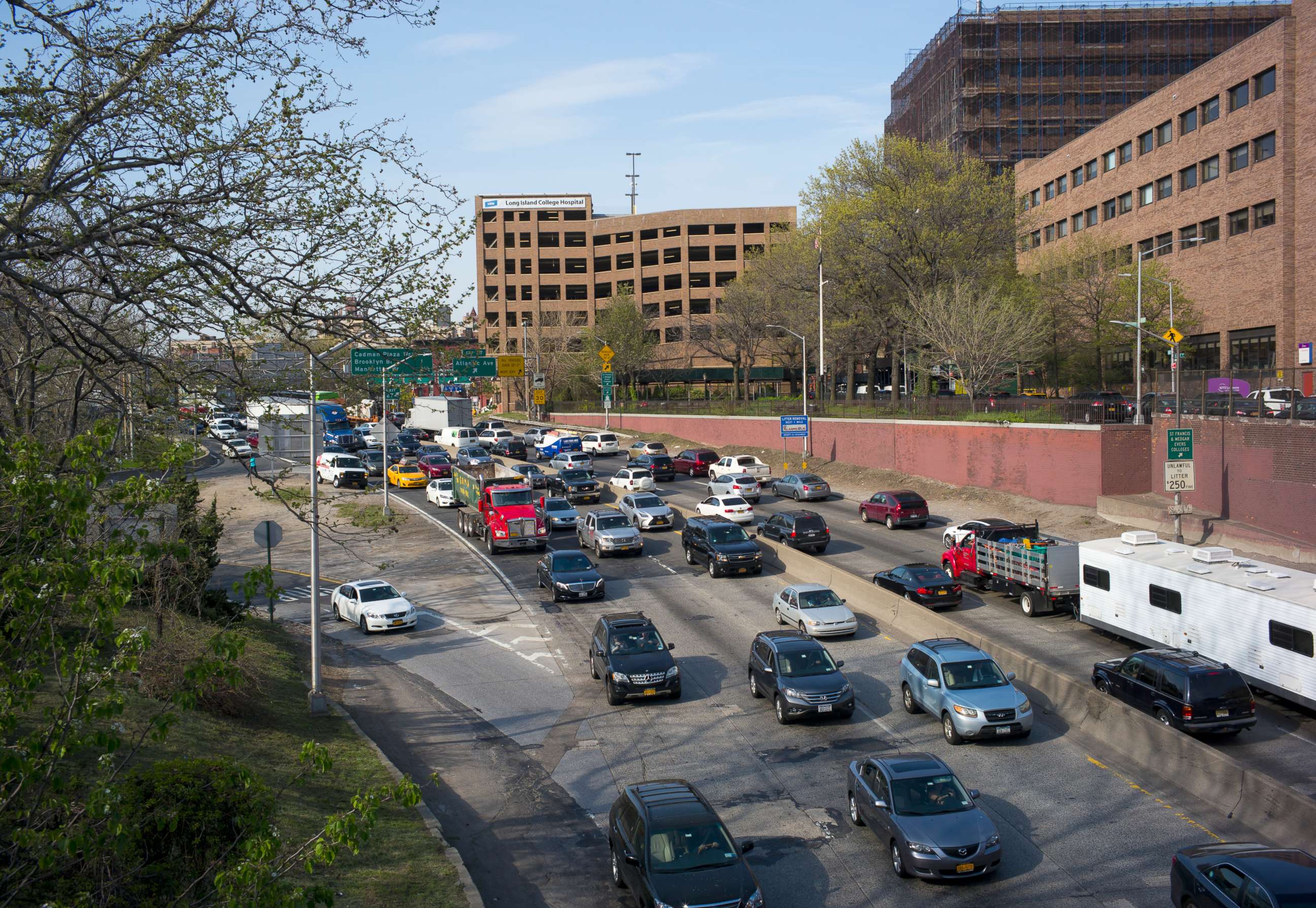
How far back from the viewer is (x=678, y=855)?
1274cm

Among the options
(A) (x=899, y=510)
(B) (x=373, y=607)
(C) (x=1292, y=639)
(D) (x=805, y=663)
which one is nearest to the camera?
(C) (x=1292, y=639)

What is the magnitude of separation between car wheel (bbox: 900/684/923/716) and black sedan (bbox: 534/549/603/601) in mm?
12580

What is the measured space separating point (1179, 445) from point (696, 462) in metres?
30.0

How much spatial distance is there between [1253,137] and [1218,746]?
4818 centimetres

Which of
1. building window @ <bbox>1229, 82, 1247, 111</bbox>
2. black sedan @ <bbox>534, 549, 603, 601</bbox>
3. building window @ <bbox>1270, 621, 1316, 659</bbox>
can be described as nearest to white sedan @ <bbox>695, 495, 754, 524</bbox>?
black sedan @ <bbox>534, 549, 603, 601</bbox>

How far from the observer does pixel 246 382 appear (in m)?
10.8

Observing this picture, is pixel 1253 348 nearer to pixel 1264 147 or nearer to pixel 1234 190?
pixel 1234 190

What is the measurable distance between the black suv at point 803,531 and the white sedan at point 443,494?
20.2m

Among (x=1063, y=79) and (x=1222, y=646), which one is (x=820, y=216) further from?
(x=1063, y=79)

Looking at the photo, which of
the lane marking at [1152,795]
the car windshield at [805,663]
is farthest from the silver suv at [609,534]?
the lane marking at [1152,795]

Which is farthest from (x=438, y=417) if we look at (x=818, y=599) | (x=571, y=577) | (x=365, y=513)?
(x=818, y=599)

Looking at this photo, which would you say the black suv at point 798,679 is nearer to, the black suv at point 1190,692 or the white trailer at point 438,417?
the black suv at point 1190,692

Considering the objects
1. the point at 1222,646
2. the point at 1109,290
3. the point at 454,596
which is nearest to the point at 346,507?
the point at 454,596

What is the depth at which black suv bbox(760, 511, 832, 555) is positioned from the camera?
3528cm
